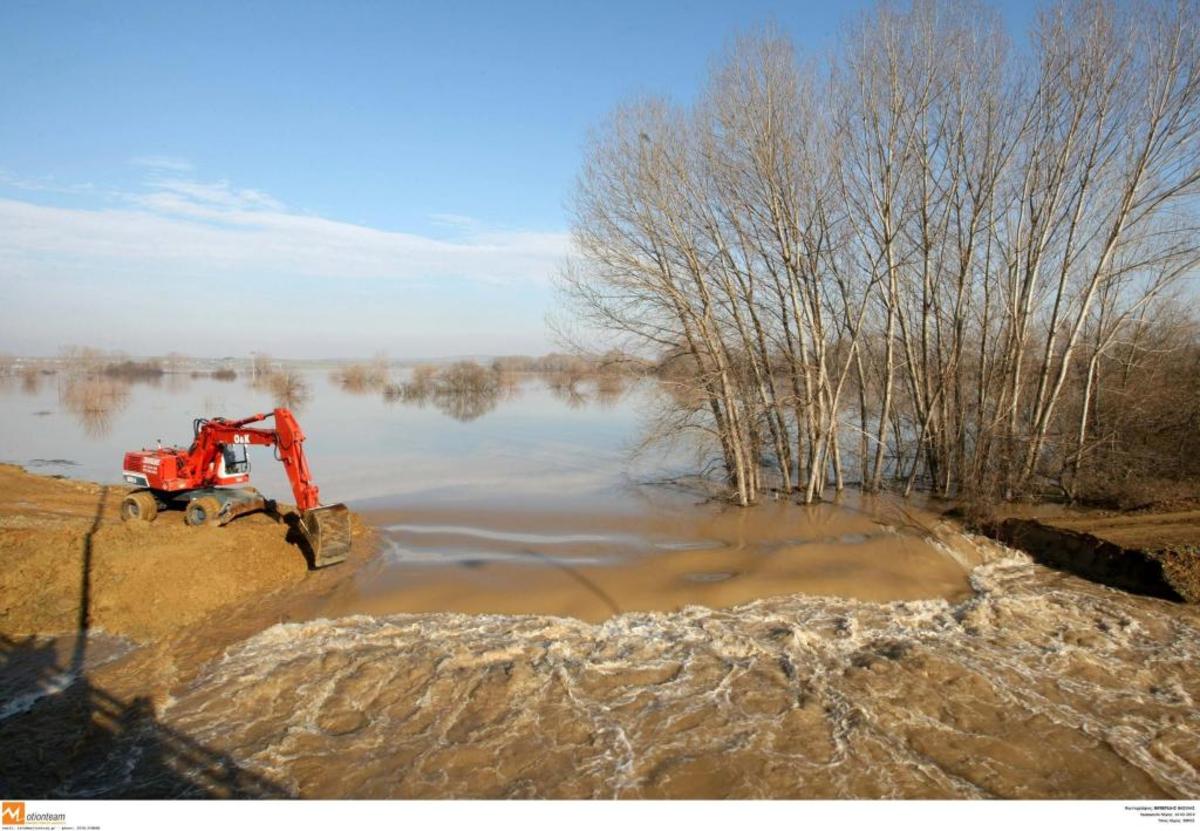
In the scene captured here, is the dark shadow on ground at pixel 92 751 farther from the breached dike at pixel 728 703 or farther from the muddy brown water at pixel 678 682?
the breached dike at pixel 728 703

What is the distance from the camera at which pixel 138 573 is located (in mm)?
8742

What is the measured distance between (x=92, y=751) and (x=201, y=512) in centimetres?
636

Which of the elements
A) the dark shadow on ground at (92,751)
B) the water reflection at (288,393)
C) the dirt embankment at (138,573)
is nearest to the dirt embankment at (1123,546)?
the dark shadow on ground at (92,751)

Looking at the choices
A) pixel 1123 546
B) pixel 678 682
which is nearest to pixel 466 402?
pixel 1123 546

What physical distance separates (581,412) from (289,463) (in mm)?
27209

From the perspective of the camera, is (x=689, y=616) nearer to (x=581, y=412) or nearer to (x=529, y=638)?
(x=529, y=638)

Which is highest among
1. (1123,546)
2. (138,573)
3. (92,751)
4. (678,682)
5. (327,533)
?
(1123,546)

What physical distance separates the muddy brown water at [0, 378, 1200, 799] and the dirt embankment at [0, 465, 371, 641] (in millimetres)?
662

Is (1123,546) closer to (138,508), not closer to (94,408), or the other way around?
(138,508)

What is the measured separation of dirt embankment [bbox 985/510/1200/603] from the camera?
875 cm

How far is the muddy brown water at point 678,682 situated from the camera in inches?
202

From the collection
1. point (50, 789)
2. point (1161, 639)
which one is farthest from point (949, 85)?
point (50, 789)

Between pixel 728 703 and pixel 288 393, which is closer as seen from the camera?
pixel 728 703

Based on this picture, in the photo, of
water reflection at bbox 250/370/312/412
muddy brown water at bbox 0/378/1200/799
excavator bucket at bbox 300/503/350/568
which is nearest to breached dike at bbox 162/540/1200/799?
muddy brown water at bbox 0/378/1200/799
